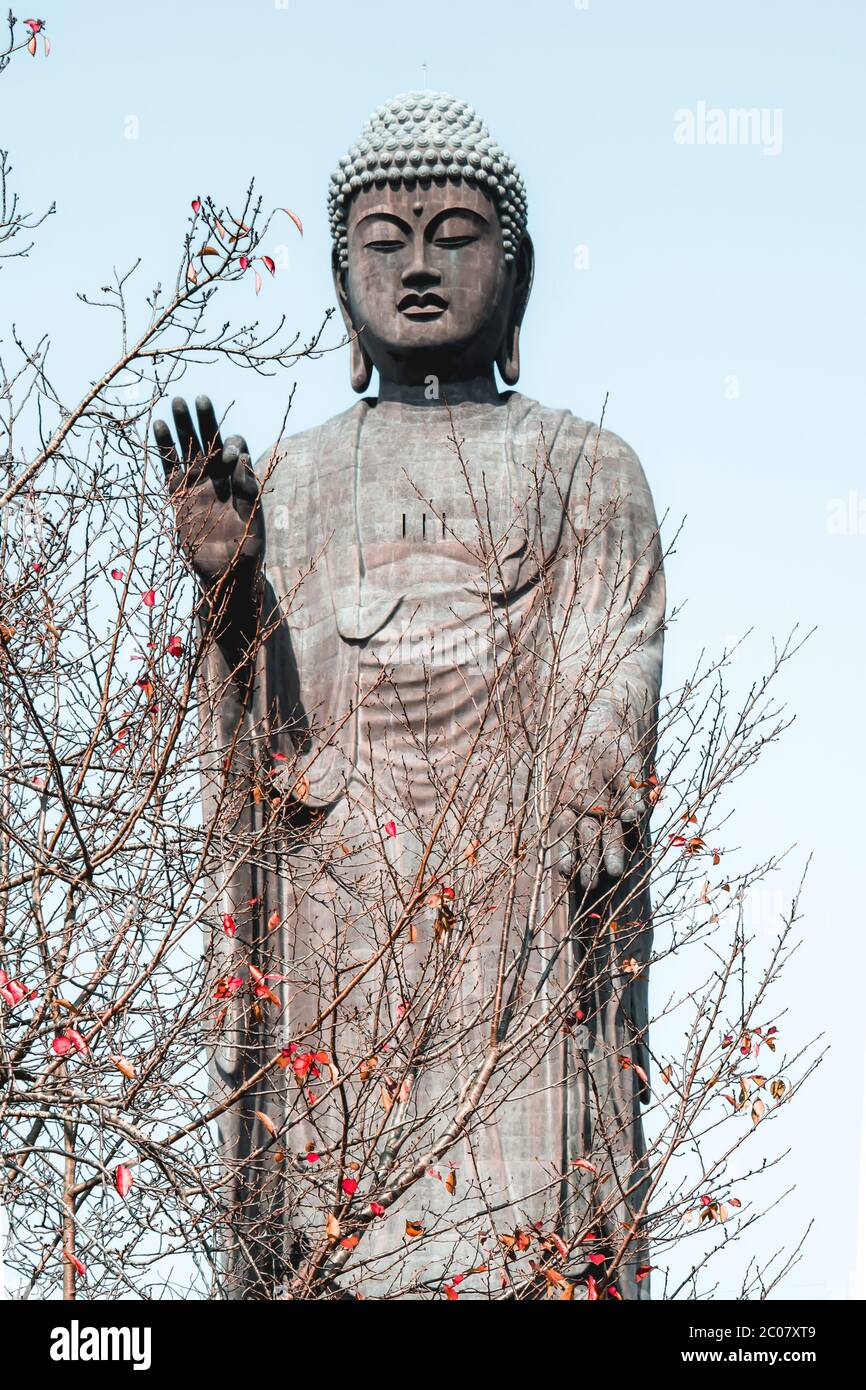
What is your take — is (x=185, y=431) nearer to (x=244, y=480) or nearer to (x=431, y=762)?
(x=244, y=480)

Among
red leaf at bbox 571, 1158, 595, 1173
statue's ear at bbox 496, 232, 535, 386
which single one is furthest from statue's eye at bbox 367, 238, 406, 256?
red leaf at bbox 571, 1158, 595, 1173

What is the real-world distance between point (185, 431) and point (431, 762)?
2.19 m

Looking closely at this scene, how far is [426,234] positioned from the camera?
50.1 ft

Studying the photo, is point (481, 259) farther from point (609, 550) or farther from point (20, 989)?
point (20, 989)

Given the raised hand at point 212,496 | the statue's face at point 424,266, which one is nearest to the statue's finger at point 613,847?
the raised hand at point 212,496

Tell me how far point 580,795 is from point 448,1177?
196 cm

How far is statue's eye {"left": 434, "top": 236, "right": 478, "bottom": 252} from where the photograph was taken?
15.3 metres

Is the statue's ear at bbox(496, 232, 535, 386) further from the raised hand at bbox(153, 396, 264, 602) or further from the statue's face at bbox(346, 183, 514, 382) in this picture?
the raised hand at bbox(153, 396, 264, 602)

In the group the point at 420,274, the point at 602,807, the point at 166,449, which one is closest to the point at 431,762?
the point at 602,807

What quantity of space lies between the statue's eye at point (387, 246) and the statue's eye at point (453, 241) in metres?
0.20

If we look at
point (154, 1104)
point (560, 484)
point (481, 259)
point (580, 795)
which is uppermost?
point (481, 259)

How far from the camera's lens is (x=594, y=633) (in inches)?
555
